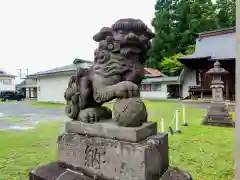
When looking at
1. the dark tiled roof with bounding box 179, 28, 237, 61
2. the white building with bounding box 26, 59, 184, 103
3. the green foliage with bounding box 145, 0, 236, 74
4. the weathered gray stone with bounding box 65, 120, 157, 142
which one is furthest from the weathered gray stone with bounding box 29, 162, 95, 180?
the green foliage with bounding box 145, 0, 236, 74

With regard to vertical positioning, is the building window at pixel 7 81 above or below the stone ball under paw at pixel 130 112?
Result: above

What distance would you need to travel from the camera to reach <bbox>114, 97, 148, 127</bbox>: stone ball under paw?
Answer: 1.38 meters

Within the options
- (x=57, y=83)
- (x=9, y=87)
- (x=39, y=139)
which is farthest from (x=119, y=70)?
(x=9, y=87)

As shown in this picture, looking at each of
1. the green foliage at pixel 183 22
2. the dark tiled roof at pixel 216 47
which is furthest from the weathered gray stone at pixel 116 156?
the green foliage at pixel 183 22

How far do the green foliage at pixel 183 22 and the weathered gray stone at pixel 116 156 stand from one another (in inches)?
781

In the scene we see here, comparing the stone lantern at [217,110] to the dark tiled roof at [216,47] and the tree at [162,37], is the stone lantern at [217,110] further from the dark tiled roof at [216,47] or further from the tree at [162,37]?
the tree at [162,37]

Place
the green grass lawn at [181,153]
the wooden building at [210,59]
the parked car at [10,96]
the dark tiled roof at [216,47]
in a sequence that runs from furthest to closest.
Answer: the parked car at [10,96], the dark tiled roof at [216,47], the wooden building at [210,59], the green grass lawn at [181,153]

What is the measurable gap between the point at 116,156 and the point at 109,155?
6 cm

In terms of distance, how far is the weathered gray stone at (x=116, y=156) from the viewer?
1.34m

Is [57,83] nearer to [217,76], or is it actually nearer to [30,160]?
[217,76]

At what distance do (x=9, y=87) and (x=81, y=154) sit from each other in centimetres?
3744

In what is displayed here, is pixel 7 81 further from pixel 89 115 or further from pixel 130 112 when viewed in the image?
pixel 130 112

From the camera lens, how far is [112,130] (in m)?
1.47

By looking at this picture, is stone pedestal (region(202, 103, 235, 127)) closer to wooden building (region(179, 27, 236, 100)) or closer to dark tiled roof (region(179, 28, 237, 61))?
wooden building (region(179, 27, 236, 100))
